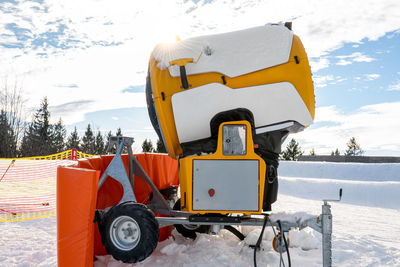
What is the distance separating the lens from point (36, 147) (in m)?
38.0

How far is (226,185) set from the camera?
3.12 metres

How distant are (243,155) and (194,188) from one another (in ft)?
1.84

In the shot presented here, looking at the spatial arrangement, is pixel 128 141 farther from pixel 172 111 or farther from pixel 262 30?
pixel 262 30

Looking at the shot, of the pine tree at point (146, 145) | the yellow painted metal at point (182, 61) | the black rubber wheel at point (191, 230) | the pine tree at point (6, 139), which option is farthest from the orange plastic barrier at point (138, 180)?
the pine tree at point (146, 145)

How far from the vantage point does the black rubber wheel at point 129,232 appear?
312 centimetres

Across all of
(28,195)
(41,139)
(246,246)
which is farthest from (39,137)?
(246,246)

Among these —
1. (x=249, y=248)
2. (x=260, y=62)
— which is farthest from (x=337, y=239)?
(x=260, y=62)

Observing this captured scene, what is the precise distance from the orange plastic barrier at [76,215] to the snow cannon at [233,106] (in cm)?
91

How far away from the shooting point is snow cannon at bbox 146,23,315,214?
10.3 feet

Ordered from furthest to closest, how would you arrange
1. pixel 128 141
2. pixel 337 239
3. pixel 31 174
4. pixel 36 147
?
pixel 36 147, pixel 31 174, pixel 337 239, pixel 128 141

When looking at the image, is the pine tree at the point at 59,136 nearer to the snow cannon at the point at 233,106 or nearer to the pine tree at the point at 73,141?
the pine tree at the point at 73,141

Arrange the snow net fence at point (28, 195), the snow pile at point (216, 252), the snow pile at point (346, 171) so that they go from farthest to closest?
the snow pile at point (346, 171)
the snow net fence at point (28, 195)
the snow pile at point (216, 252)

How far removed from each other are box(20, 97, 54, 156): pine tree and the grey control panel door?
3487 centimetres

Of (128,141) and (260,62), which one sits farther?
(128,141)
